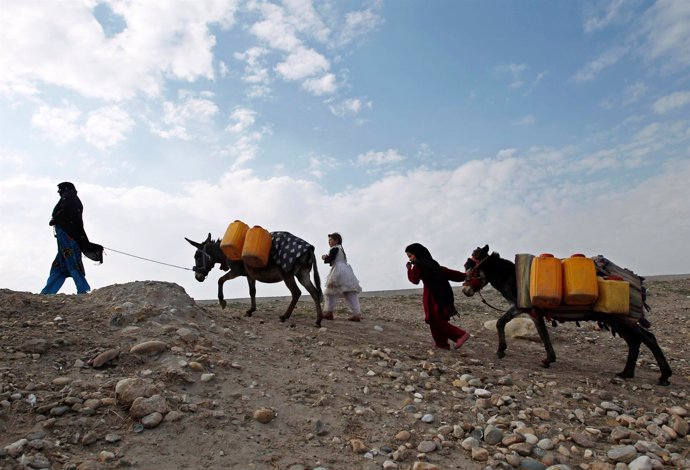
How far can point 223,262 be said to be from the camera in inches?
426

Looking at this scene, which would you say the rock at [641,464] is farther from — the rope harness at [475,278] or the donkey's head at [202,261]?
the donkey's head at [202,261]

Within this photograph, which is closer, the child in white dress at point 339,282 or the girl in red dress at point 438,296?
the girl in red dress at point 438,296

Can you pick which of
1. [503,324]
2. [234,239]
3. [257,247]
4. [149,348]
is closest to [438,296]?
[503,324]

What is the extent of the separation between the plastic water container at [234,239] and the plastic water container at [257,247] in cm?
19

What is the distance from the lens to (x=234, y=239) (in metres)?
9.25

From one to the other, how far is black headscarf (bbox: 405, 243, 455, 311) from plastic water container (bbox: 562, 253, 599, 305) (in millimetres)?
1742

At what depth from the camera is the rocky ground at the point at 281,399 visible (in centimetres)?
412

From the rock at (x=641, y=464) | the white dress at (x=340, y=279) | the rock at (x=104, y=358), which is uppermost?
the white dress at (x=340, y=279)

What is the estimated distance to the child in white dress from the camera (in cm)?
987

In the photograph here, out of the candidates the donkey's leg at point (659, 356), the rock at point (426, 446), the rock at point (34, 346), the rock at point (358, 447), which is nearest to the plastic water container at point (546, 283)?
the donkey's leg at point (659, 356)

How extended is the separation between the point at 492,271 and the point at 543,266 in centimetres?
108

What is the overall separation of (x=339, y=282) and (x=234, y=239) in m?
2.21

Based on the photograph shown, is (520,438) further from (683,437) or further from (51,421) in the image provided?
(51,421)

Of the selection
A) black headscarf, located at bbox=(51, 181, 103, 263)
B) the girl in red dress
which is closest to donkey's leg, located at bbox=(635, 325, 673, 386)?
the girl in red dress
